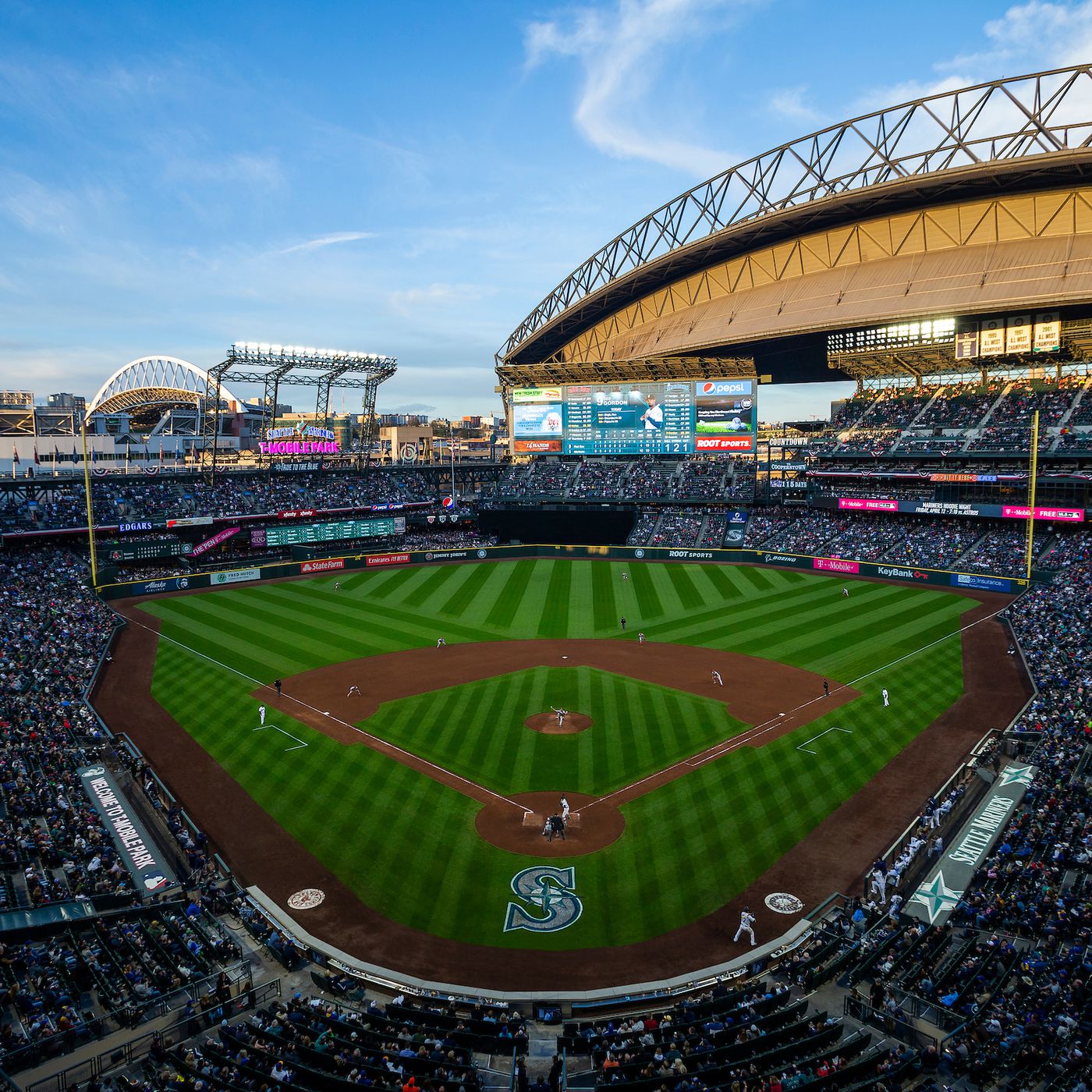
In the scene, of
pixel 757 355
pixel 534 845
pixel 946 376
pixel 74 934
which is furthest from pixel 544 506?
pixel 74 934

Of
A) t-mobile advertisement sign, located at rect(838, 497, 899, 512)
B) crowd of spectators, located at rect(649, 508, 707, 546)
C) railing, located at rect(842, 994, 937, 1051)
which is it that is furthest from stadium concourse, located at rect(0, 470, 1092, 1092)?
crowd of spectators, located at rect(649, 508, 707, 546)

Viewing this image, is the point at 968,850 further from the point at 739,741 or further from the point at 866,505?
the point at 866,505

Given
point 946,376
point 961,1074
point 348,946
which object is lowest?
point 348,946

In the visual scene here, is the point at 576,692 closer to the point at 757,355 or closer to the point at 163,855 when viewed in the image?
the point at 163,855

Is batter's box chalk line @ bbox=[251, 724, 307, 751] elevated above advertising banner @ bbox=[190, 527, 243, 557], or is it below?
below

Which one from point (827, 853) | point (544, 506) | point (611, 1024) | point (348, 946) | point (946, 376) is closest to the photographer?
point (611, 1024)

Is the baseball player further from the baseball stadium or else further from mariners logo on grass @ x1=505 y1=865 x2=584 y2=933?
mariners logo on grass @ x1=505 y1=865 x2=584 y2=933
